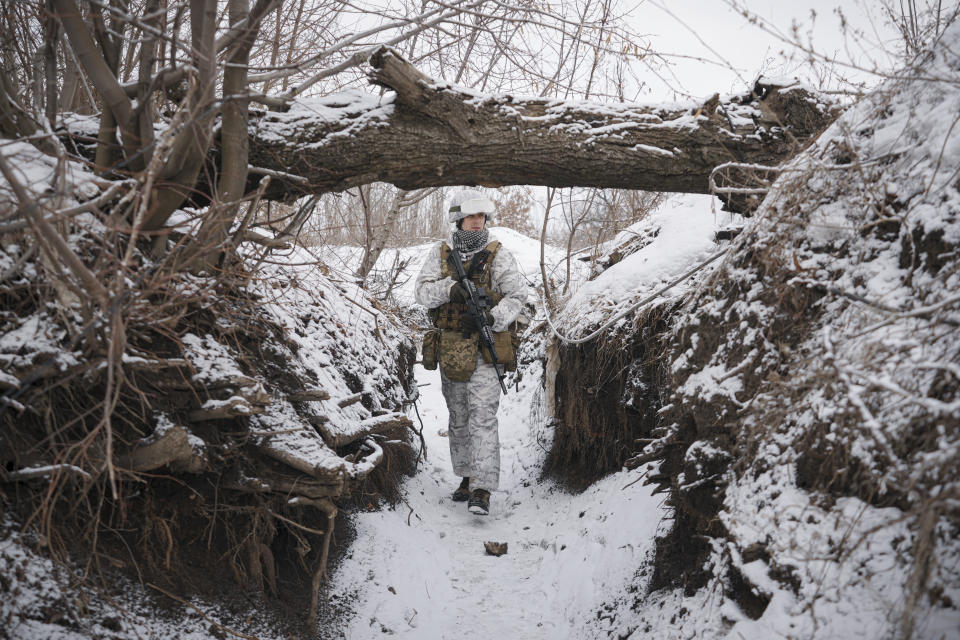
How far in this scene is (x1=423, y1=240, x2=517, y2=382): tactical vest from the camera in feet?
14.8

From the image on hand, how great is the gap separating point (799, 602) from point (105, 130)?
332 cm

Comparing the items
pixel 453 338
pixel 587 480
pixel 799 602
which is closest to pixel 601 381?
pixel 587 480

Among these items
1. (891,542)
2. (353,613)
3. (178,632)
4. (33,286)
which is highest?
(33,286)

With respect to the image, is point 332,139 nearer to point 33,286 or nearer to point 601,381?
point 33,286

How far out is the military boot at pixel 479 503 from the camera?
436 centimetres

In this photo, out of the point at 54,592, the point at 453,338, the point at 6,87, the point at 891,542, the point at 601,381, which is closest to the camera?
the point at 891,542

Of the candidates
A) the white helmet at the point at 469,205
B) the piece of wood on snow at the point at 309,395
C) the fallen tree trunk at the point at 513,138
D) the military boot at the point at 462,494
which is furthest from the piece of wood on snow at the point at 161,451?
the white helmet at the point at 469,205

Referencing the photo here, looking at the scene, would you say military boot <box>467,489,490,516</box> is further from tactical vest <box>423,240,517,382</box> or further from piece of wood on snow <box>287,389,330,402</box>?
piece of wood on snow <box>287,389,330,402</box>

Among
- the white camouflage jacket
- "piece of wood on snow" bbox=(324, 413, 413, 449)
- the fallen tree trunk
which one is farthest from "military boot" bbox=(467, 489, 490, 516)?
the fallen tree trunk

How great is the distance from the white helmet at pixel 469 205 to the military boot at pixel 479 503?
7.30ft

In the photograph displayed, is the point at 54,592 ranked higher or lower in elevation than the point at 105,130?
lower

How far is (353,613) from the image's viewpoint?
115 inches

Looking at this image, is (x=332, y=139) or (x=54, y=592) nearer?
(x=54, y=592)

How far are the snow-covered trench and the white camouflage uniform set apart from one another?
38 cm
